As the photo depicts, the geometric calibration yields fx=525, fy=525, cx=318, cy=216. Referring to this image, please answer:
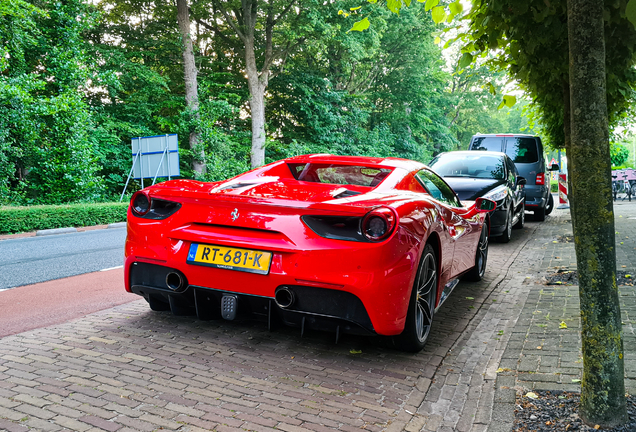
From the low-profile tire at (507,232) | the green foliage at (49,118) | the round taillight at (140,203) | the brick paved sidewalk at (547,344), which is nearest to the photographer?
the brick paved sidewalk at (547,344)

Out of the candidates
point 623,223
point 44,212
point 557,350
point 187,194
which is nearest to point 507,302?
point 557,350

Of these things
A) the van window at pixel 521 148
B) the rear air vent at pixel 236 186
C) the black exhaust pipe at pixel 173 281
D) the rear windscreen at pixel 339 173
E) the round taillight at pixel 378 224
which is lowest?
the black exhaust pipe at pixel 173 281

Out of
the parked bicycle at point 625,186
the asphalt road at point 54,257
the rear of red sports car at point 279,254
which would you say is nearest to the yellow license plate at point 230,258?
the rear of red sports car at point 279,254

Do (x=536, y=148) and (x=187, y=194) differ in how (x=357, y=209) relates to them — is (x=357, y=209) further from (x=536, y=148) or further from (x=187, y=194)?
(x=536, y=148)

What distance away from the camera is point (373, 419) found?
284 cm

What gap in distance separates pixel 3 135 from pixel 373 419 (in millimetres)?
18463

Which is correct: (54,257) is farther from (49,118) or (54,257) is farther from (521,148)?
(49,118)

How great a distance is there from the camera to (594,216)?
2.57m

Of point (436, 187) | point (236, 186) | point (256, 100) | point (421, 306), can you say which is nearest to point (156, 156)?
point (256, 100)

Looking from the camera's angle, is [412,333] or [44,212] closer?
[412,333]

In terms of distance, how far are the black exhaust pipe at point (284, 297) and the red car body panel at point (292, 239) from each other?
0.12 feet

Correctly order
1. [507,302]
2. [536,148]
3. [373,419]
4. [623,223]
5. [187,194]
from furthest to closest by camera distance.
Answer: [536,148] < [623,223] < [507,302] < [187,194] < [373,419]

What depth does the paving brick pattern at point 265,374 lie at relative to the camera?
279cm

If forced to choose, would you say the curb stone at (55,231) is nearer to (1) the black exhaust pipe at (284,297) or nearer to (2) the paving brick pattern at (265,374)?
(2) the paving brick pattern at (265,374)
